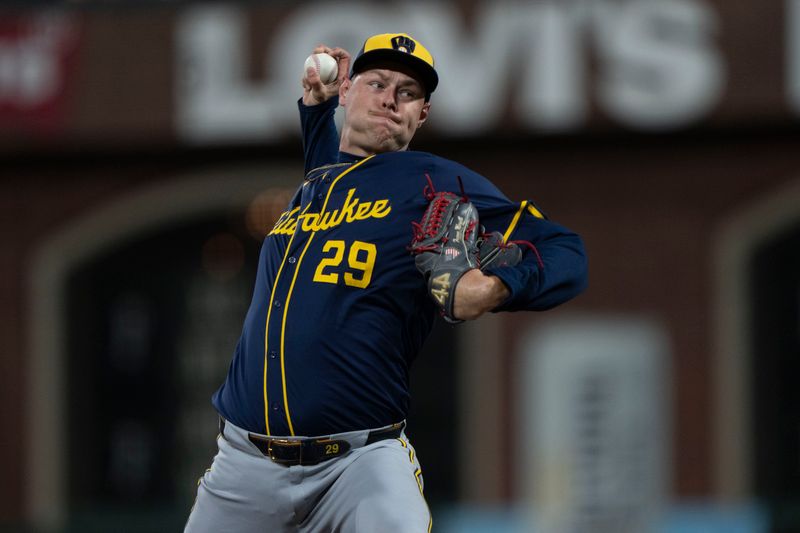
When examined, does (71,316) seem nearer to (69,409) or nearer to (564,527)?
(69,409)

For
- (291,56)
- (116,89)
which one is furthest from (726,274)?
(116,89)

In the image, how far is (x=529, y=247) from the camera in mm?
4203

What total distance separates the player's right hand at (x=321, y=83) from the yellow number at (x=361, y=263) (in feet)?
2.53

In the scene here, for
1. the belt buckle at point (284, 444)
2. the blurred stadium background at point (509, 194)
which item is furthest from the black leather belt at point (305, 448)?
the blurred stadium background at point (509, 194)

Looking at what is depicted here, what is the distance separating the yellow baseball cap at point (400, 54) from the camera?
4578mm

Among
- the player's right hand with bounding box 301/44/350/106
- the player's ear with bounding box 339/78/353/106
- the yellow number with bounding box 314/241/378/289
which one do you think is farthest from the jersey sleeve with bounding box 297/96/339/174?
the yellow number with bounding box 314/241/378/289

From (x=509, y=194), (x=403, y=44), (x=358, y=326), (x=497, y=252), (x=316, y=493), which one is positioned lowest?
(x=316, y=493)

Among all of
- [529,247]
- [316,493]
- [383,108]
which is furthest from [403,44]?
[316,493]

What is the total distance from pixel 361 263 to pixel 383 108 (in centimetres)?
54

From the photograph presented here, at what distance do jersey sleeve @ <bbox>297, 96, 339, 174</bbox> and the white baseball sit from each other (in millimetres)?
164

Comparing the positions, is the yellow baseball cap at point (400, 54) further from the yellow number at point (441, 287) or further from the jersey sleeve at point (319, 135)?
the yellow number at point (441, 287)

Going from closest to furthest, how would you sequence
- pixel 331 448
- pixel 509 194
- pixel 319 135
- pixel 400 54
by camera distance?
pixel 331 448 → pixel 400 54 → pixel 319 135 → pixel 509 194

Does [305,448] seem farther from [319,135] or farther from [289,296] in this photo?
[319,135]

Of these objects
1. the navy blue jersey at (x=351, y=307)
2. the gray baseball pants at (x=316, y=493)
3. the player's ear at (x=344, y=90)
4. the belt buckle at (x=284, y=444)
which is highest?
the player's ear at (x=344, y=90)
